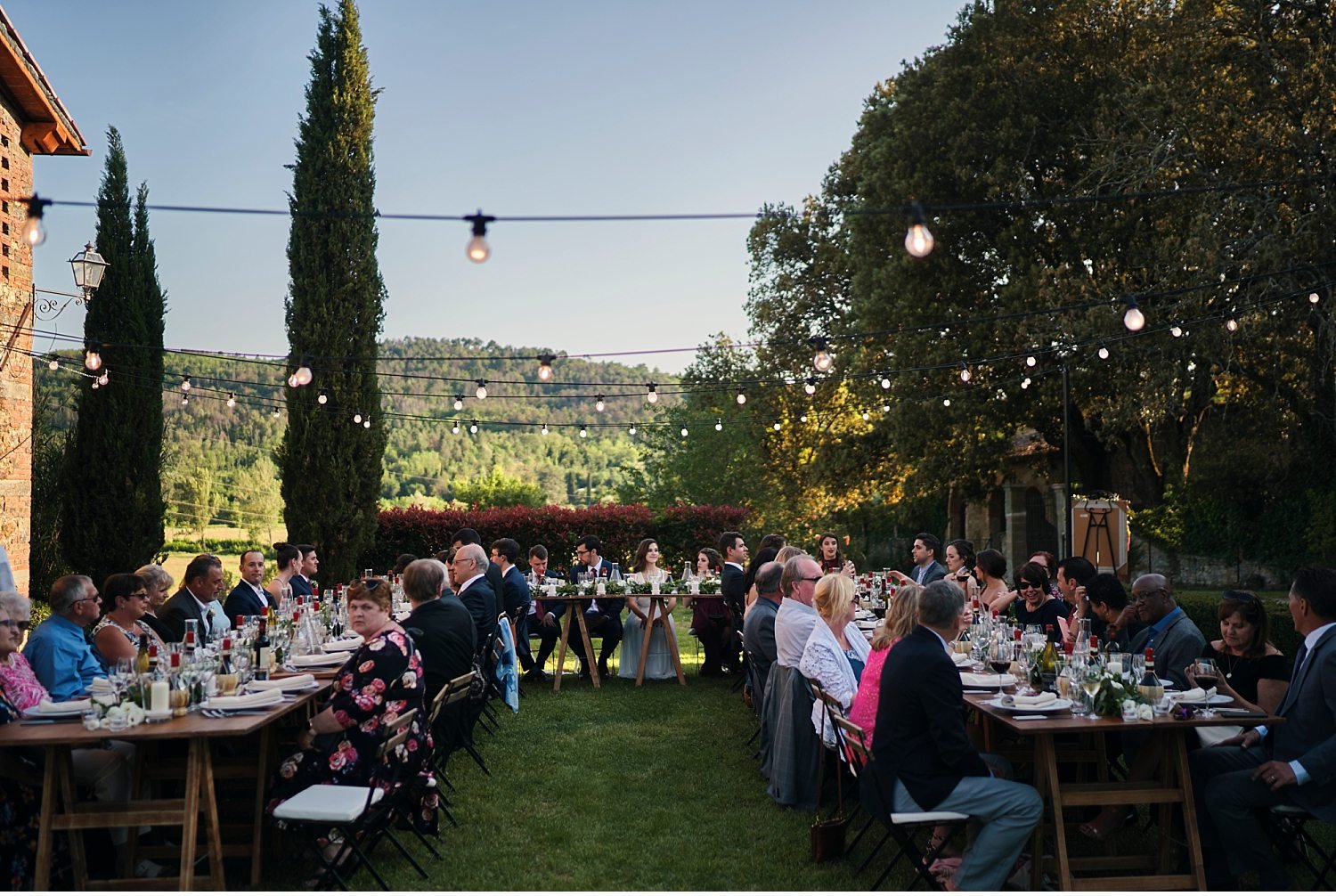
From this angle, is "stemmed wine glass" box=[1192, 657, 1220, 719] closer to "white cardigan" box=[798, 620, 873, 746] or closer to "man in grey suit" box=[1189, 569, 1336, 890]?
"man in grey suit" box=[1189, 569, 1336, 890]

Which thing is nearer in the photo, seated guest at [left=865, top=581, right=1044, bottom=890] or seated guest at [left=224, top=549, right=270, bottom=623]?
seated guest at [left=865, top=581, right=1044, bottom=890]

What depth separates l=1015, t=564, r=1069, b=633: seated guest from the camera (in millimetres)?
7340

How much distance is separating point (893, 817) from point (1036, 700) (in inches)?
39.9

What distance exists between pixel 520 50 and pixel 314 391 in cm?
611

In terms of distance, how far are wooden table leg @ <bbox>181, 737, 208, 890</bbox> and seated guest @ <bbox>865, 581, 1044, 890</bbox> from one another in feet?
9.23

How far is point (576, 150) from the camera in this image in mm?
18453

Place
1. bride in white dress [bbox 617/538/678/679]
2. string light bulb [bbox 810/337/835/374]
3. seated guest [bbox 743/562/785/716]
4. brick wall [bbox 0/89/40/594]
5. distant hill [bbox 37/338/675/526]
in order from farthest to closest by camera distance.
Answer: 1. distant hill [bbox 37/338/675/526]
2. brick wall [bbox 0/89/40/594]
3. bride in white dress [bbox 617/538/678/679]
4. string light bulb [bbox 810/337/835/374]
5. seated guest [bbox 743/562/785/716]

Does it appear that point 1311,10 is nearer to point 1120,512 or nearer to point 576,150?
point 1120,512

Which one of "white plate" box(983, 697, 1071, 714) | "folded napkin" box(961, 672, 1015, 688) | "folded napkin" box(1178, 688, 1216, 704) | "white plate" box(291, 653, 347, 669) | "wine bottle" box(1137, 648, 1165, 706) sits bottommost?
"white plate" box(291, 653, 347, 669)

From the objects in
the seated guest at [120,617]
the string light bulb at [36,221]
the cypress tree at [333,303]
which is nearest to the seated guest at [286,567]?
the seated guest at [120,617]

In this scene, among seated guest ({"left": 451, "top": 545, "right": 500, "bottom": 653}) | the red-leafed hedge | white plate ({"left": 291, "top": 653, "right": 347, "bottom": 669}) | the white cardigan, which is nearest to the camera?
the white cardigan

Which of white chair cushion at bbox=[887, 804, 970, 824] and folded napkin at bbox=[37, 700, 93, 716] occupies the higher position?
folded napkin at bbox=[37, 700, 93, 716]

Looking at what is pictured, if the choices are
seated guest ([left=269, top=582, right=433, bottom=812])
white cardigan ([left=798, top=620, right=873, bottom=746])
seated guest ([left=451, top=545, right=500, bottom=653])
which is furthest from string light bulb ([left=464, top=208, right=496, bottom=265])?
seated guest ([left=451, top=545, right=500, bottom=653])

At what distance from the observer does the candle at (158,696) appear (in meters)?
4.63
